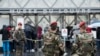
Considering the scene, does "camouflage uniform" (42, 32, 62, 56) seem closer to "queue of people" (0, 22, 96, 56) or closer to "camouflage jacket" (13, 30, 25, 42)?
"queue of people" (0, 22, 96, 56)

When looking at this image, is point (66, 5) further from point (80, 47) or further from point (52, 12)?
point (80, 47)

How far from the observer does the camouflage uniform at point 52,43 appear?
1205 centimetres

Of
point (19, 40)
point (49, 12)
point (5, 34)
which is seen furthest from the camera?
point (49, 12)

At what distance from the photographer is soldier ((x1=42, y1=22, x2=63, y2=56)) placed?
474 inches

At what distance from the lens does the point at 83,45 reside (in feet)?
37.9

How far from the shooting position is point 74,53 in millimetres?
11469

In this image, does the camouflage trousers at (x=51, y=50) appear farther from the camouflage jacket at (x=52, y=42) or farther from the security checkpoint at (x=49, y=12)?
the security checkpoint at (x=49, y=12)

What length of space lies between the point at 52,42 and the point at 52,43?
0.10ft

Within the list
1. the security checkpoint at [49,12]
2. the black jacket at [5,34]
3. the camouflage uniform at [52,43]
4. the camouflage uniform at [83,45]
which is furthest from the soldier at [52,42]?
the security checkpoint at [49,12]

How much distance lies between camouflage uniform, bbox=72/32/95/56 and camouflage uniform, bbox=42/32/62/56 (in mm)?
735

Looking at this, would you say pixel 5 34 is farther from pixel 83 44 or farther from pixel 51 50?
pixel 83 44

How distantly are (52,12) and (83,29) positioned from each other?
652 inches

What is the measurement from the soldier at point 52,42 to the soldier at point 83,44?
66cm

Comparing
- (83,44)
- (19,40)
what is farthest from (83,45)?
(19,40)
